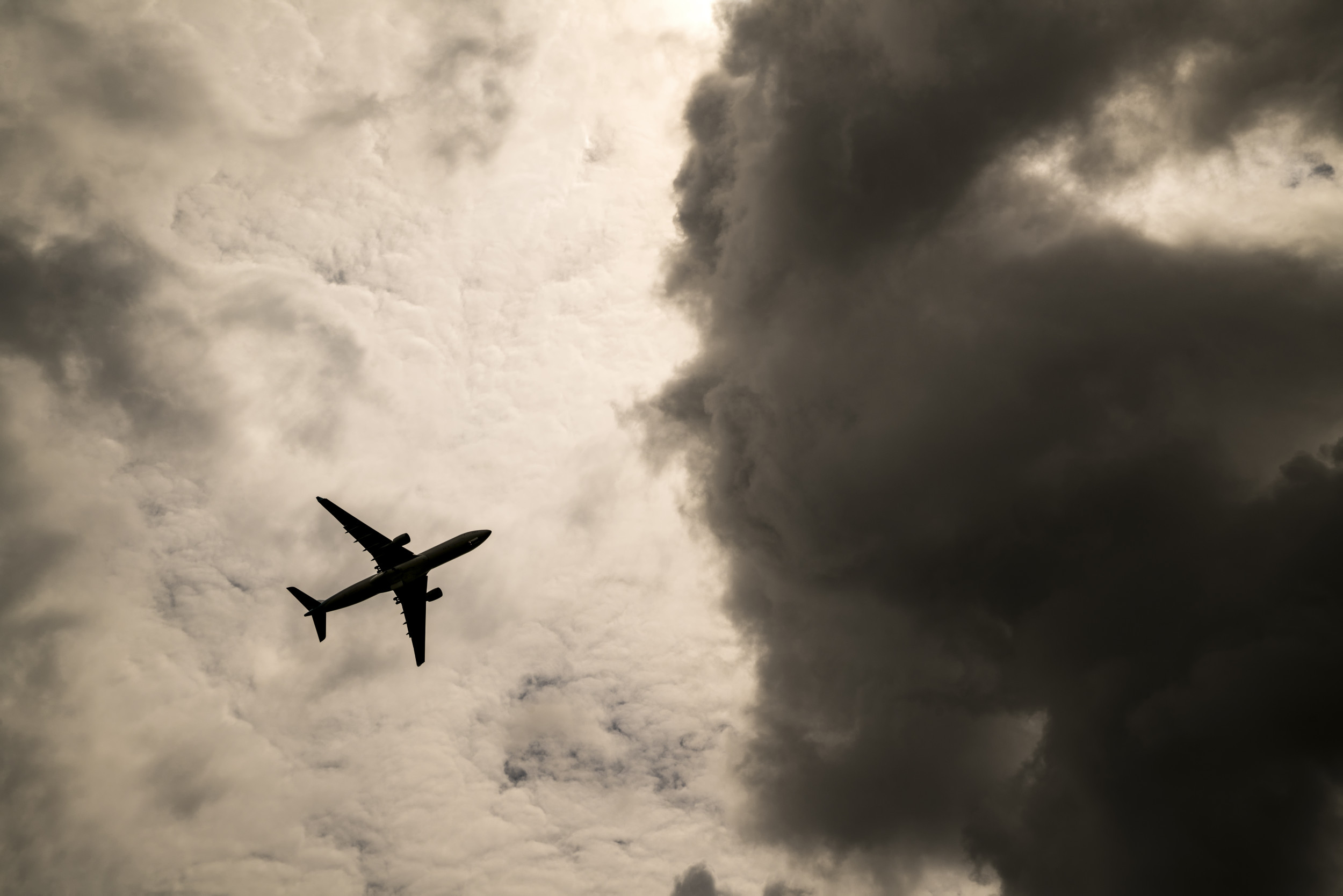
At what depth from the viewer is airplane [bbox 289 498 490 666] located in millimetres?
134625

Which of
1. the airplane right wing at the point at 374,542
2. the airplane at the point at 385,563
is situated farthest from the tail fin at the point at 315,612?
the airplane right wing at the point at 374,542

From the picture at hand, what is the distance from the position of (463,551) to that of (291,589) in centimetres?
3867

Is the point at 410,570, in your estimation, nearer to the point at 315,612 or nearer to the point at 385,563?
the point at 385,563

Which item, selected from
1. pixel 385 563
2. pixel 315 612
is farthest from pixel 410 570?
pixel 315 612

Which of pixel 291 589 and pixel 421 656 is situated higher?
pixel 291 589

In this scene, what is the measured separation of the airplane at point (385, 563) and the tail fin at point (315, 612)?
0.34 feet

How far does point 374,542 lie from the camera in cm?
13850

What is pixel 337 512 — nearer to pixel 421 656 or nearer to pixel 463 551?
pixel 463 551

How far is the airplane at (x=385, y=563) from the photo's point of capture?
442 ft

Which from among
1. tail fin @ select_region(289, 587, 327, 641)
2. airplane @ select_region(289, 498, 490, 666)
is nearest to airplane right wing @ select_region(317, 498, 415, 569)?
airplane @ select_region(289, 498, 490, 666)

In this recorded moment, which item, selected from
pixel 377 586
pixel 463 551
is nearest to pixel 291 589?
pixel 377 586

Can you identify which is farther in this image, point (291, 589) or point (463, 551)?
point (291, 589)

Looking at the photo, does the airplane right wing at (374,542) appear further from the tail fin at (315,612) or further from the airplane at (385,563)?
the tail fin at (315,612)

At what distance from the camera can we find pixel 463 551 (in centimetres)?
13588
